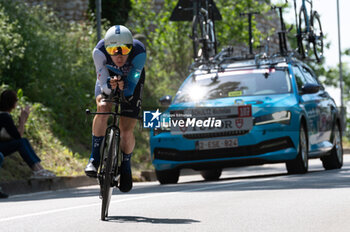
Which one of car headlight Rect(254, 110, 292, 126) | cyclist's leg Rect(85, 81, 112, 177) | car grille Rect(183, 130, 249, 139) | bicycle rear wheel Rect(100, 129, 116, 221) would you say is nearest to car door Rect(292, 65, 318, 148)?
car headlight Rect(254, 110, 292, 126)

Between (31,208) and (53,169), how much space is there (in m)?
6.15

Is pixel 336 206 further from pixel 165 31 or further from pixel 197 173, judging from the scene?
pixel 165 31

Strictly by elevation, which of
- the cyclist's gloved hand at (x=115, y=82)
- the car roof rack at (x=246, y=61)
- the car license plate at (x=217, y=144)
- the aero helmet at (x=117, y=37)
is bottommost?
the car license plate at (x=217, y=144)

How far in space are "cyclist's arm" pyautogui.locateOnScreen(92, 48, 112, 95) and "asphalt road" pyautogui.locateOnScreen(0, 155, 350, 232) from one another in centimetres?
119

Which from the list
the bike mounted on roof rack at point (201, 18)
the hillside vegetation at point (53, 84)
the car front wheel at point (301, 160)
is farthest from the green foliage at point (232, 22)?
the car front wheel at point (301, 160)

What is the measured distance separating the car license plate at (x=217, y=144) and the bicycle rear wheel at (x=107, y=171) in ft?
17.0

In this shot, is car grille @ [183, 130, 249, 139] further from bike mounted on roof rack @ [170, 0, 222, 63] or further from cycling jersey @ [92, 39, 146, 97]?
bike mounted on roof rack @ [170, 0, 222, 63]

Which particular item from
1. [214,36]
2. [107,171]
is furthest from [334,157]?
[107,171]

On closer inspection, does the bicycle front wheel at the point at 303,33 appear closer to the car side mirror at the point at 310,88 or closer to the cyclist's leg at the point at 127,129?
the car side mirror at the point at 310,88

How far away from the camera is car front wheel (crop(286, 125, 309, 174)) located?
13289 millimetres

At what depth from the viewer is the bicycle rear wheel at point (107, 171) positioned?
763 centimetres

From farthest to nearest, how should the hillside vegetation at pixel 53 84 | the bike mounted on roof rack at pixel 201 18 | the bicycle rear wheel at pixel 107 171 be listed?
the bike mounted on roof rack at pixel 201 18
the hillside vegetation at pixel 53 84
the bicycle rear wheel at pixel 107 171

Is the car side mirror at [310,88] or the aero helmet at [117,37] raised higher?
the aero helmet at [117,37]

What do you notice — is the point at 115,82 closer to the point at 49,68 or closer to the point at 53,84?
the point at 49,68
